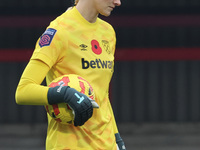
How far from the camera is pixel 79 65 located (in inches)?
130

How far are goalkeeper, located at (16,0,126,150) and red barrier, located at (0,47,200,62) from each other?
817 cm

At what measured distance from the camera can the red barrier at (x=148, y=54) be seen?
11711 mm

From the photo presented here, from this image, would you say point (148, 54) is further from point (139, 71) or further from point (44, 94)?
point (44, 94)

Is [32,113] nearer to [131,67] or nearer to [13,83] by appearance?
[13,83]

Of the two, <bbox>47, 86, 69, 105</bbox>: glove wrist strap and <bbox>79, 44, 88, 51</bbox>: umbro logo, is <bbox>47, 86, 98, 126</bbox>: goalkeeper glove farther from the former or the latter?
<bbox>79, 44, 88, 51</bbox>: umbro logo

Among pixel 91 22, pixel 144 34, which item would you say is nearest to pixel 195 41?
pixel 144 34

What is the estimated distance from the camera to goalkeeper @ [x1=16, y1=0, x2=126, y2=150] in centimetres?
310

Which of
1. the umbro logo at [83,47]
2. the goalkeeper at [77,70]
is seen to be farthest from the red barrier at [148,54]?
the umbro logo at [83,47]

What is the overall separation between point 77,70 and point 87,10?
389mm

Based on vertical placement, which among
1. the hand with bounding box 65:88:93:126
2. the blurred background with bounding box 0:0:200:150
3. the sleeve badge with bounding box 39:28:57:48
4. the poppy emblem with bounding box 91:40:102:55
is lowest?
the blurred background with bounding box 0:0:200:150

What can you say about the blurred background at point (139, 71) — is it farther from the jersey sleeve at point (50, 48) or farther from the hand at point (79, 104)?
the hand at point (79, 104)

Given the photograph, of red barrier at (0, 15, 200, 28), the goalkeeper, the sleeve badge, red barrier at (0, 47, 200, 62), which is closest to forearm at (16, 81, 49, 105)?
the goalkeeper

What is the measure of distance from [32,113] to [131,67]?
2.44m

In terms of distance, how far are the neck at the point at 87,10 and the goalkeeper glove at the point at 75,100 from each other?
0.55 metres
